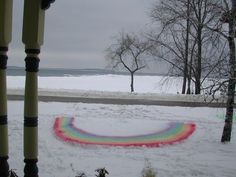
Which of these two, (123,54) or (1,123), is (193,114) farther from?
(123,54)

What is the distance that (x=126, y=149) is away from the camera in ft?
35.9

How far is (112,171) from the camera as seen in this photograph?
867cm

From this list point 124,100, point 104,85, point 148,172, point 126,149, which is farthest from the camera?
point 104,85

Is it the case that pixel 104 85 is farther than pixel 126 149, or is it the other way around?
pixel 104 85

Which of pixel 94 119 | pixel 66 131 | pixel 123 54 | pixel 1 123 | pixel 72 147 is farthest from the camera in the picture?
pixel 123 54

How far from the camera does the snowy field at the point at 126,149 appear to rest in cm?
891

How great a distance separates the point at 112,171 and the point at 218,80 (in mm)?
4581

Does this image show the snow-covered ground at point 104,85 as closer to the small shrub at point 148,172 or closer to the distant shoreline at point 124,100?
the distant shoreline at point 124,100

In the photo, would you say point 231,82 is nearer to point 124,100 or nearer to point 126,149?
point 126,149

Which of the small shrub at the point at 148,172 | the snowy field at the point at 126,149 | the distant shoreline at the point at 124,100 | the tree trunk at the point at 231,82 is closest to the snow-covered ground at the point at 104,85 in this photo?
the distant shoreline at the point at 124,100

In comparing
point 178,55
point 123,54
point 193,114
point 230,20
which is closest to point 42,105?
point 193,114

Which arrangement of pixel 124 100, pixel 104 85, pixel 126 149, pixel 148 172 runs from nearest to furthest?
pixel 148 172, pixel 126 149, pixel 124 100, pixel 104 85

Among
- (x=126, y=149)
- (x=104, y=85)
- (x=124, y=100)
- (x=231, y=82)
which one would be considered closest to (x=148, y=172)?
(x=126, y=149)

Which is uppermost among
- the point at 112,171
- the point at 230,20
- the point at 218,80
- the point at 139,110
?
the point at 230,20
